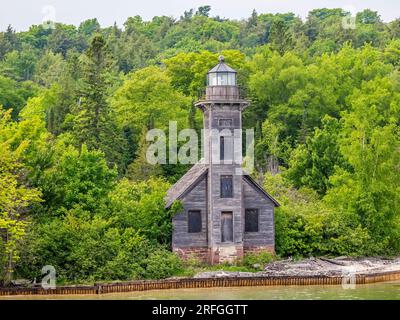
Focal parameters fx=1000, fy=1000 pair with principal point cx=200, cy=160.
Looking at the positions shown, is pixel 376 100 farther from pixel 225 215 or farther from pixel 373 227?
Answer: pixel 225 215

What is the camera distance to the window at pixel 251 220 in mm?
55219

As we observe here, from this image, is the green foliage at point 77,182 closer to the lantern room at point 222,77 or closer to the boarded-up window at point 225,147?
the boarded-up window at point 225,147

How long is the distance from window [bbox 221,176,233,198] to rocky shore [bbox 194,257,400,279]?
14.1 feet

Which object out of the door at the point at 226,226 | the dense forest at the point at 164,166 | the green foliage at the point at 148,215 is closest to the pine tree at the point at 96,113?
the dense forest at the point at 164,166

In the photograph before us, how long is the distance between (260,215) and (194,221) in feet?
12.5

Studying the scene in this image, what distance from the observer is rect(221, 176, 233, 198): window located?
54.0 meters

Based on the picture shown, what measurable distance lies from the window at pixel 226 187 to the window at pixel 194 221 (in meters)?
1.73

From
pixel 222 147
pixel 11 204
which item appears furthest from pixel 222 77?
pixel 11 204

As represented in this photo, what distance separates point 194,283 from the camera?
4928cm

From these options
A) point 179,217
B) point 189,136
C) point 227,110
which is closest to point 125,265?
point 179,217

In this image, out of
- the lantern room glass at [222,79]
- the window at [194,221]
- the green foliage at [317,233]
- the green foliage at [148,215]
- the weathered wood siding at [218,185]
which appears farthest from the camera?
the green foliage at [317,233]

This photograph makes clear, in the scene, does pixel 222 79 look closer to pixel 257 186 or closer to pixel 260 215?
pixel 257 186

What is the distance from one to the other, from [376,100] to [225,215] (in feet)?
51.0

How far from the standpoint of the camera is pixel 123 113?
82562 millimetres
